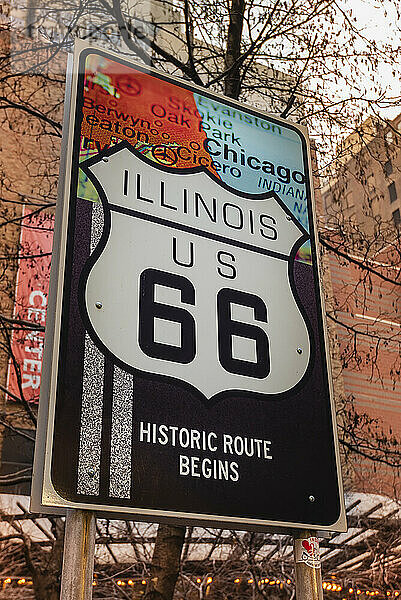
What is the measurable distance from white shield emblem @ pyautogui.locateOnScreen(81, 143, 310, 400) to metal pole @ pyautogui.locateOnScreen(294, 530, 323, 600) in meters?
0.37

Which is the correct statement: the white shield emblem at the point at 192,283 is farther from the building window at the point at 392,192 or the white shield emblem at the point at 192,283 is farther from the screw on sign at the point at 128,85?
the building window at the point at 392,192

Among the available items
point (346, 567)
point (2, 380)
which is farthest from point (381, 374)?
point (2, 380)

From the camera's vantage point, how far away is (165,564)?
365 centimetres

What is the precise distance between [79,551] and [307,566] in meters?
0.60

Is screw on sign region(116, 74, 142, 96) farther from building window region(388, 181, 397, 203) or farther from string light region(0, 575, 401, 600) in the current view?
→ building window region(388, 181, 397, 203)

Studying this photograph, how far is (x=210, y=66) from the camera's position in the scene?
484 cm

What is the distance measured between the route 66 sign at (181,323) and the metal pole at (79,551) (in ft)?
0.16

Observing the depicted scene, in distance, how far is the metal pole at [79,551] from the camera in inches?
52.7

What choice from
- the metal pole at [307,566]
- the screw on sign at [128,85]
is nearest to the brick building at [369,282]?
the screw on sign at [128,85]

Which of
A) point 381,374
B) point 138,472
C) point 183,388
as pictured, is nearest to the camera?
point 138,472

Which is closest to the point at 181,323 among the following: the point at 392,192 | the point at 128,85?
the point at 128,85

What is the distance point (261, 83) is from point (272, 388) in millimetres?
3559

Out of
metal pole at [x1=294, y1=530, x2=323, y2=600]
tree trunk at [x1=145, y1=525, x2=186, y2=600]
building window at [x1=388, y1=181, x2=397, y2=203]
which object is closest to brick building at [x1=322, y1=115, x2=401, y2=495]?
building window at [x1=388, y1=181, x2=397, y2=203]

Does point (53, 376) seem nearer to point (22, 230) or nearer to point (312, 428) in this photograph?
point (312, 428)
